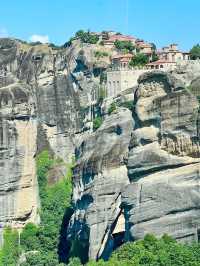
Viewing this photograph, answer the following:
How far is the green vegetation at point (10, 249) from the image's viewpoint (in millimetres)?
72250

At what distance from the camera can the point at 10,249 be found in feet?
239

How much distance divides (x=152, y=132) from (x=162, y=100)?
1577mm

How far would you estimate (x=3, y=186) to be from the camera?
7394cm

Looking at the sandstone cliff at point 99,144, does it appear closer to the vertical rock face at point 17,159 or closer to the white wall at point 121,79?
the vertical rock face at point 17,159

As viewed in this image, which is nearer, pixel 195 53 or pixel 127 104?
pixel 127 104

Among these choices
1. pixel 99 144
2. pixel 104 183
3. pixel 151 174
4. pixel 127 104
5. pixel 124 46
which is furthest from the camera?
pixel 124 46

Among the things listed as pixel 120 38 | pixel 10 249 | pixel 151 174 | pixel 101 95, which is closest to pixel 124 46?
pixel 120 38

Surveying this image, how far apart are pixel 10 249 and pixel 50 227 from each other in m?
2.63

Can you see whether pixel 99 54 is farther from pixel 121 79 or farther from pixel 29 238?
pixel 29 238

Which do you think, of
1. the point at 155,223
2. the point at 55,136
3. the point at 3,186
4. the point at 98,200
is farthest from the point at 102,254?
the point at 55,136

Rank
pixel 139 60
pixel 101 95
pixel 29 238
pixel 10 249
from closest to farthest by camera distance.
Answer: pixel 10 249 < pixel 29 238 < pixel 101 95 < pixel 139 60

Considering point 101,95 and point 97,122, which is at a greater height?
point 101,95

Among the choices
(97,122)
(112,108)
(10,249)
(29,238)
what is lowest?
(10,249)

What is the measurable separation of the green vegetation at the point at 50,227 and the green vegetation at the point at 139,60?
23.3 ft
